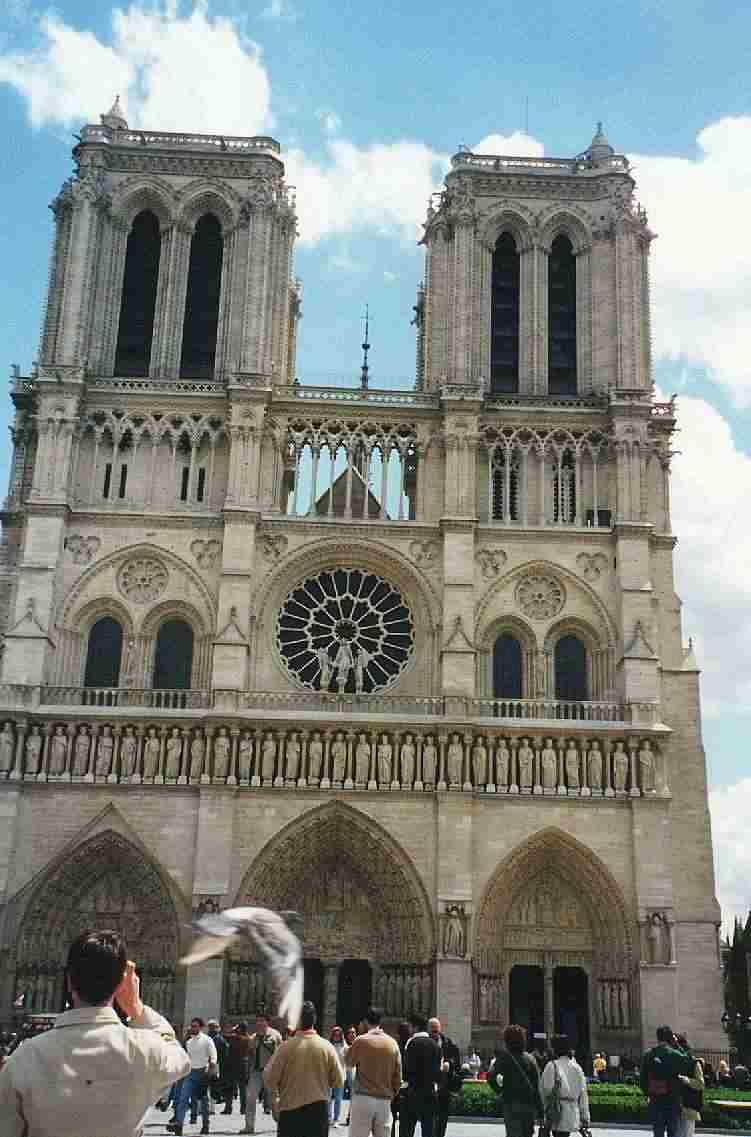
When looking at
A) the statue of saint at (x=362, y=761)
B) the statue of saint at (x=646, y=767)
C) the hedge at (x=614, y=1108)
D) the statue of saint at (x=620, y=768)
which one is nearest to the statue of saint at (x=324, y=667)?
the statue of saint at (x=362, y=761)

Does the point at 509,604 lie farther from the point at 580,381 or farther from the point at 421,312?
the point at 421,312

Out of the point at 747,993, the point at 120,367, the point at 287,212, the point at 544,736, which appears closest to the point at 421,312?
the point at 287,212

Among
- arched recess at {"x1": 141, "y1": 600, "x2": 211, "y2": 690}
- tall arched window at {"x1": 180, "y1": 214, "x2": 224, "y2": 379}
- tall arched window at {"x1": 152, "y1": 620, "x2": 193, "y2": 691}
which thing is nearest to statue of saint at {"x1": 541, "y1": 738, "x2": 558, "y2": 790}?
arched recess at {"x1": 141, "y1": 600, "x2": 211, "y2": 690}

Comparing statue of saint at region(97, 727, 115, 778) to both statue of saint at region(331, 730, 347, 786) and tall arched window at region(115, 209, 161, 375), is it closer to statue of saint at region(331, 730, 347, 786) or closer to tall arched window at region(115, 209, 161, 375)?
statue of saint at region(331, 730, 347, 786)

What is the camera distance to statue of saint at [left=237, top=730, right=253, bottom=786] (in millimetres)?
30047

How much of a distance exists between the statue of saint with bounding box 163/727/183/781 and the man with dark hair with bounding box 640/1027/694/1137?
19.8m

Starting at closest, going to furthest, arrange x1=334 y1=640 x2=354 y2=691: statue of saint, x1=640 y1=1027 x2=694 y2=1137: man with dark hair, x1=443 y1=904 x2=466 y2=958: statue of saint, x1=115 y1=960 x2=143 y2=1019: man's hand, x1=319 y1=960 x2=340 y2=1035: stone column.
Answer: x1=115 y1=960 x2=143 y2=1019: man's hand < x1=640 y1=1027 x2=694 y2=1137: man with dark hair < x1=443 y1=904 x2=466 y2=958: statue of saint < x1=319 y1=960 x2=340 y2=1035: stone column < x1=334 y1=640 x2=354 y2=691: statue of saint

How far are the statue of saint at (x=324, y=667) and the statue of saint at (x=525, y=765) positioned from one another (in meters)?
4.86

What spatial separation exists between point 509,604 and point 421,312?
14.4 metres

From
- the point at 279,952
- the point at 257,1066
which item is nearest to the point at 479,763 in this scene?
the point at 257,1066

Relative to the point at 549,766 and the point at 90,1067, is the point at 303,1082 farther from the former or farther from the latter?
the point at 549,766

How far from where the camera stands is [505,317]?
3622 centimetres

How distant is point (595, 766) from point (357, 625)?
22.2 ft

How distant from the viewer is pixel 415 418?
3425 centimetres
